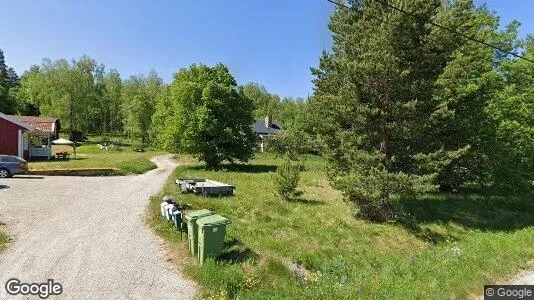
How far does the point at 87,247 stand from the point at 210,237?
169 inches

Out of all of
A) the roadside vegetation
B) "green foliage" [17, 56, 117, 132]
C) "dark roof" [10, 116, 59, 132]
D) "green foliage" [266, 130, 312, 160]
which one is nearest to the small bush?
the roadside vegetation

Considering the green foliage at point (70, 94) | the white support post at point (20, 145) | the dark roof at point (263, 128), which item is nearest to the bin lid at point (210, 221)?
the white support post at point (20, 145)

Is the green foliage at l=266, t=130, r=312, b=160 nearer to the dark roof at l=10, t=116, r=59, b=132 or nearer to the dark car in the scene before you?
the dark car

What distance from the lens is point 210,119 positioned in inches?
1339

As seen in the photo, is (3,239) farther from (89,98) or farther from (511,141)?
(89,98)

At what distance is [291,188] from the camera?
845 inches

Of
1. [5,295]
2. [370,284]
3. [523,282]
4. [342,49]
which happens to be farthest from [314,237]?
[342,49]

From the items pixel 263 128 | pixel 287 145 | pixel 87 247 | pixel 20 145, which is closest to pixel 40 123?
pixel 20 145

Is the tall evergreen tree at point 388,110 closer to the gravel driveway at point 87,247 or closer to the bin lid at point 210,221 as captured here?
the bin lid at point 210,221

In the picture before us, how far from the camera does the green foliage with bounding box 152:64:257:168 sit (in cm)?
3431

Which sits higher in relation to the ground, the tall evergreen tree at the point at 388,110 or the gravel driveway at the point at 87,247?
the tall evergreen tree at the point at 388,110

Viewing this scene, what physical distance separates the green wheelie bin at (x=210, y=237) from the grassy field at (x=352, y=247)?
0.34 m

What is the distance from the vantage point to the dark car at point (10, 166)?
2558 centimetres

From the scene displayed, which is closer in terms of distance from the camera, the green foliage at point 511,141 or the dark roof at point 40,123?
the green foliage at point 511,141
